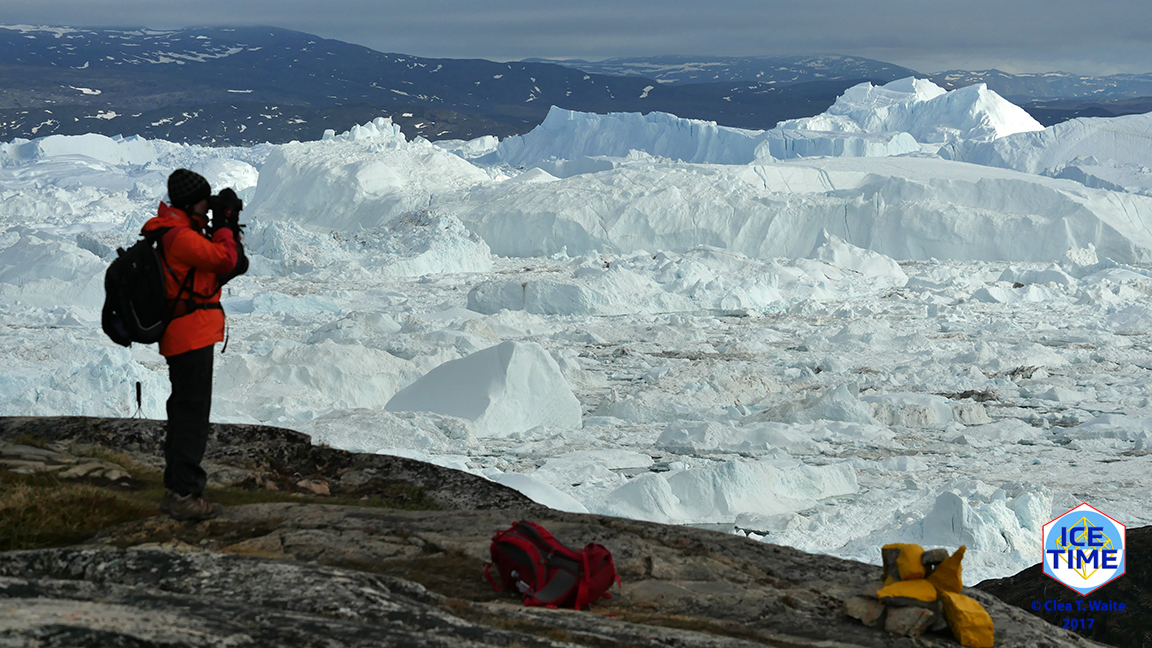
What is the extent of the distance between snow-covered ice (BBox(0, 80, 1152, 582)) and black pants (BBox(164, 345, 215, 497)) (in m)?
4.17

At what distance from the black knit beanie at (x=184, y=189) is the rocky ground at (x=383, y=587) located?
3.74ft

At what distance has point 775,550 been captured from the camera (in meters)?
3.80

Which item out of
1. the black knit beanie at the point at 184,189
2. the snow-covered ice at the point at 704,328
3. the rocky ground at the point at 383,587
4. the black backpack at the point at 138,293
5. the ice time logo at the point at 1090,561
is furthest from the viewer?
the snow-covered ice at the point at 704,328

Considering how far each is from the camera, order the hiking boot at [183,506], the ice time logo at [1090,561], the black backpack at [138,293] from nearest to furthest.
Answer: the black backpack at [138,293], the hiking boot at [183,506], the ice time logo at [1090,561]

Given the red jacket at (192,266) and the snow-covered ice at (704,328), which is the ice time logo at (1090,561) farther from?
the red jacket at (192,266)

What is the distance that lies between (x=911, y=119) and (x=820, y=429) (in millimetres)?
45550

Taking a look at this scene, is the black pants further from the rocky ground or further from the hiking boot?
the rocky ground

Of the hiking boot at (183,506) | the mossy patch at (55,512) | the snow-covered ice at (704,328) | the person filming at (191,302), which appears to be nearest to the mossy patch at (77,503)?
the mossy patch at (55,512)

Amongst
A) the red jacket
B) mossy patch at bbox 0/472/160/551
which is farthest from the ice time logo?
mossy patch at bbox 0/472/160/551

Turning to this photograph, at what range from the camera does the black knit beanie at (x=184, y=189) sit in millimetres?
3205

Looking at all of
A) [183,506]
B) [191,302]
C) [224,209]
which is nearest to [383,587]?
[183,506]

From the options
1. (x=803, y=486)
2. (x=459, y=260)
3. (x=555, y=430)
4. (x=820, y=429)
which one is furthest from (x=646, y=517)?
(x=459, y=260)

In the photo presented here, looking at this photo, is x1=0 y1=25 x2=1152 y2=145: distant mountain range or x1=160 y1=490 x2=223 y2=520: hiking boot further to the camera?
x1=0 y1=25 x2=1152 y2=145: distant mountain range

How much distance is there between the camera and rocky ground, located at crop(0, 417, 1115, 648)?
2133 millimetres
